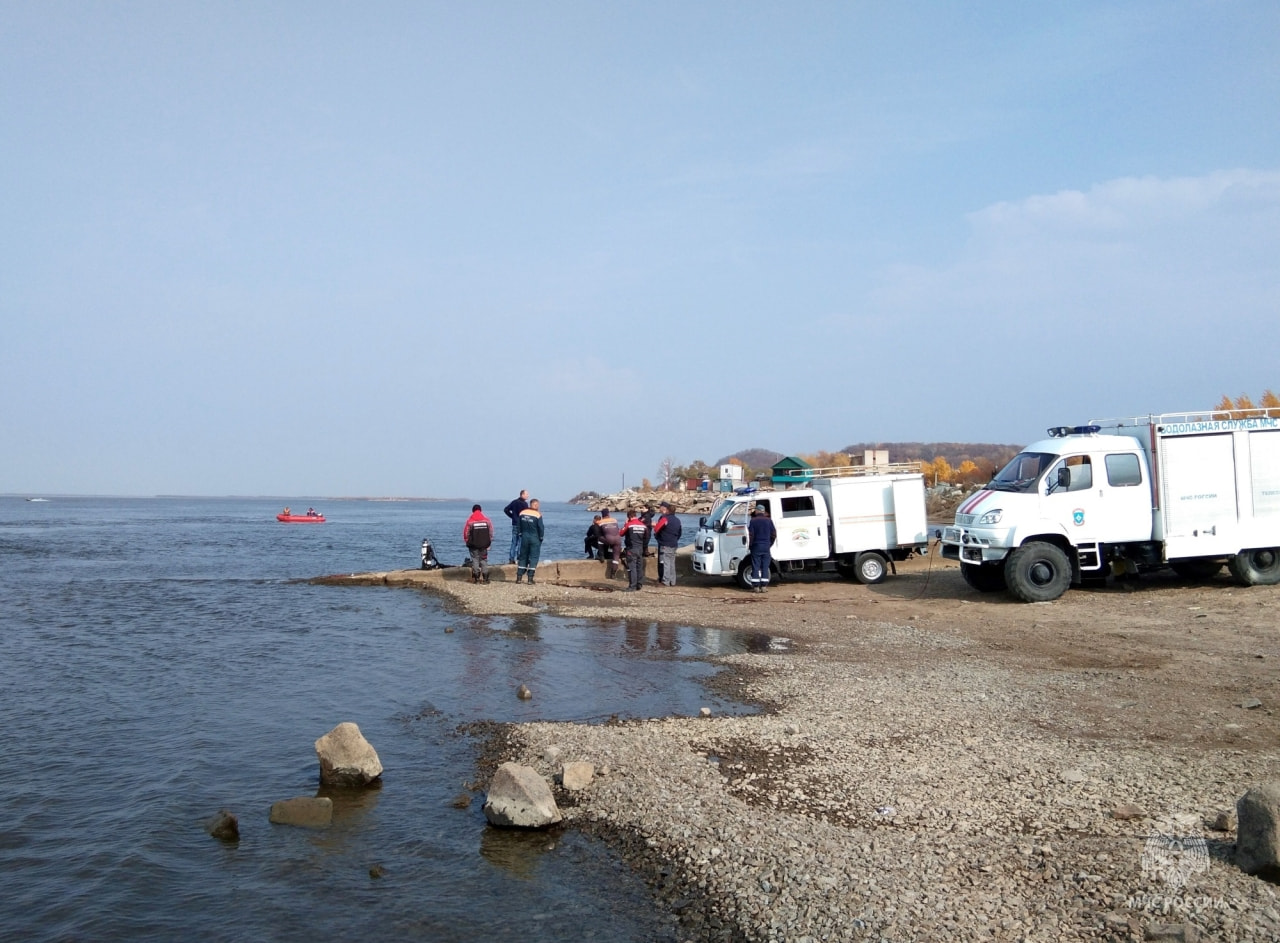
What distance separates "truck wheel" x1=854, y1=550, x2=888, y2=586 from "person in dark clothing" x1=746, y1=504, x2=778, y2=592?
2.36m

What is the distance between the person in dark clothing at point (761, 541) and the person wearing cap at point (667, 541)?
1.78 metres

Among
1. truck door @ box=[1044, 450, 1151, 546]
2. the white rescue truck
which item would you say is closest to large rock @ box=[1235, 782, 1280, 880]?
the white rescue truck

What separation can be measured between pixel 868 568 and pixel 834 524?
1363mm

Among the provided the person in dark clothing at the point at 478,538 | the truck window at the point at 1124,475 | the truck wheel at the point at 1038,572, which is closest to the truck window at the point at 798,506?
the truck wheel at the point at 1038,572

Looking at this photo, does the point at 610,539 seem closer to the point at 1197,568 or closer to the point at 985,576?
the point at 985,576

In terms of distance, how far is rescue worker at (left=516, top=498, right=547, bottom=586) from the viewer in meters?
20.5

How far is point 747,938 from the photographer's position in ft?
16.0

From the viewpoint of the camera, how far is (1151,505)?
16625 mm

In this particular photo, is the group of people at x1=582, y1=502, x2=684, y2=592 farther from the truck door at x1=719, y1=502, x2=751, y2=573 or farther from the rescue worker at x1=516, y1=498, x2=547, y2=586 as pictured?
the rescue worker at x1=516, y1=498, x2=547, y2=586

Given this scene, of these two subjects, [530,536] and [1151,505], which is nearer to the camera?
[1151,505]

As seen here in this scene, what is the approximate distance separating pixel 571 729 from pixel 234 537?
5280 centimetres

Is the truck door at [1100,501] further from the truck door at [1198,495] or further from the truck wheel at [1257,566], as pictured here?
the truck wheel at [1257,566]

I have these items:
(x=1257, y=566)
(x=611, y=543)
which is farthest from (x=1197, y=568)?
(x=611, y=543)

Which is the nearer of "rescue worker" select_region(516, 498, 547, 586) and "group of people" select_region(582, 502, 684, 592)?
"rescue worker" select_region(516, 498, 547, 586)
